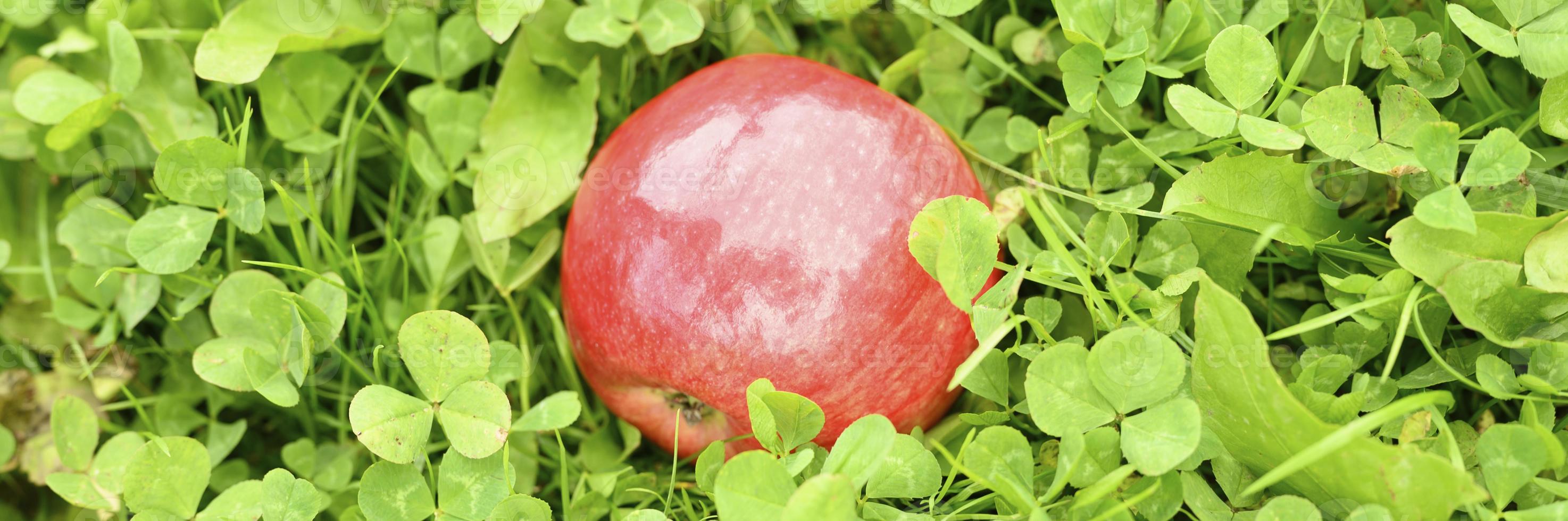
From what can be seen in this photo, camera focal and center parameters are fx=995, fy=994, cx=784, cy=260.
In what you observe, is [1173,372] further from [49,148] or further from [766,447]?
[49,148]

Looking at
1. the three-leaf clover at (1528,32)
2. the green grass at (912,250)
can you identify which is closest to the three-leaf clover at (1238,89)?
the green grass at (912,250)

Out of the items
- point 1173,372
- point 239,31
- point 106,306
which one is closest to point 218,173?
point 239,31

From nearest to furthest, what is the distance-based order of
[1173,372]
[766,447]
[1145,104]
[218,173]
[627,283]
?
[1173,372]
[766,447]
[627,283]
[218,173]
[1145,104]

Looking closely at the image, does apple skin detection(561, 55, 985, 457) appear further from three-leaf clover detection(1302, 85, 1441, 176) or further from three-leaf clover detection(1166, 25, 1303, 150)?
three-leaf clover detection(1302, 85, 1441, 176)

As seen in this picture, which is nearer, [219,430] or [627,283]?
[627,283]

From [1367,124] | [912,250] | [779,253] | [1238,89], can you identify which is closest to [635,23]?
[779,253]

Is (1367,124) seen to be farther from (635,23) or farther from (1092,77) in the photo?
(635,23)

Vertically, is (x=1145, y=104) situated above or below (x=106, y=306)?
above
